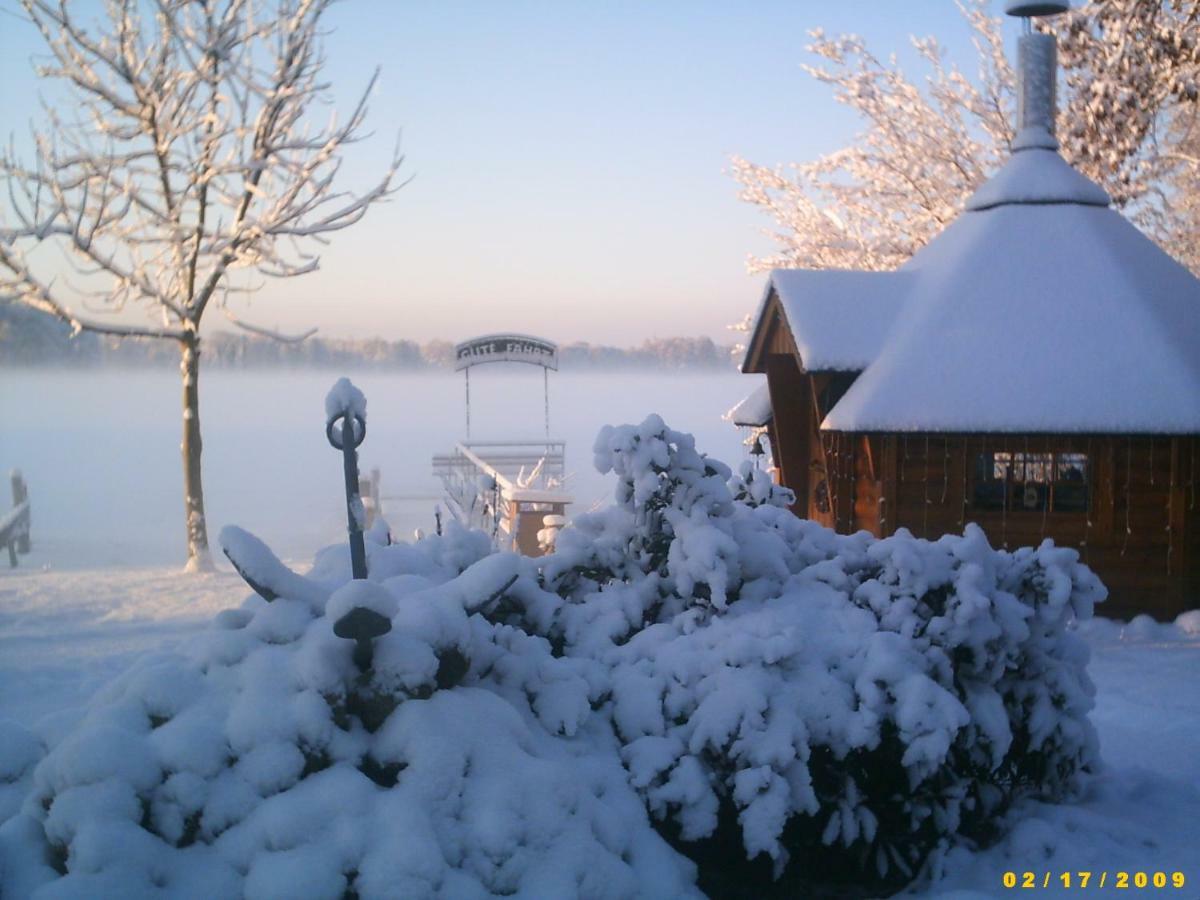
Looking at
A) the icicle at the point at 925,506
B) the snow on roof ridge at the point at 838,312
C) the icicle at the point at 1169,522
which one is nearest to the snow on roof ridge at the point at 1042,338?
the snow on roof ridge at the point at 838,312

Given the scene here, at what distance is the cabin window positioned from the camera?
30.8ft

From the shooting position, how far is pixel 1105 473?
9.20 m

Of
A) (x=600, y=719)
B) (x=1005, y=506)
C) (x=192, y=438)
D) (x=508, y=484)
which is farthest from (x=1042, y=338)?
(x=192, y=438)

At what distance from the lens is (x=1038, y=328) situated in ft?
31.0

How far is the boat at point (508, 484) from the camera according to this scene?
44.9ft

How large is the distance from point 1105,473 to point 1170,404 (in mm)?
925

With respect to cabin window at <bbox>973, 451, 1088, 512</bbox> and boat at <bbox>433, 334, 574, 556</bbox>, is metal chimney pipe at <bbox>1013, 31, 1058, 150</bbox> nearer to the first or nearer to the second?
cabin window at <bbox>973, 451, 1088, 512</bbox>

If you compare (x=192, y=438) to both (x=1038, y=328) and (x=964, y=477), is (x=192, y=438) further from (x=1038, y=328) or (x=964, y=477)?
(x=1038, y=328)

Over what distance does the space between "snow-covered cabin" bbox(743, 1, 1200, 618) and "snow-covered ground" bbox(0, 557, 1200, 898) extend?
1.12 m

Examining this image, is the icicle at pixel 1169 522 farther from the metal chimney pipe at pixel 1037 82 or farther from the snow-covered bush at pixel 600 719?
the snow-covered bush at pixel 600 719

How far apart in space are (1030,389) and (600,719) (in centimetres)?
707

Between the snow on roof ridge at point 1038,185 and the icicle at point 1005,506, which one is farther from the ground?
the snow on roof ridge at point 1038,185

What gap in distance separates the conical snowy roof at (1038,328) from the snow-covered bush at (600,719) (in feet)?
16.3

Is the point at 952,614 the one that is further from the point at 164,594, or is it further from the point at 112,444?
the point at 112,444
